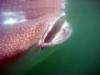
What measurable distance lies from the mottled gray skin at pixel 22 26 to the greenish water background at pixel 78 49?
0.56 feet

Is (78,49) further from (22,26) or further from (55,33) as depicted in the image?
(22,26)

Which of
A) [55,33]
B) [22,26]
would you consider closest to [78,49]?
[55,33]

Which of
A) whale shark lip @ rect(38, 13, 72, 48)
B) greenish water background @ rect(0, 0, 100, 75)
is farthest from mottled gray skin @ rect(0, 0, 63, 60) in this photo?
greenish water background @ rect(0, 0, 100, 75)

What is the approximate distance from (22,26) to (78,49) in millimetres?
484

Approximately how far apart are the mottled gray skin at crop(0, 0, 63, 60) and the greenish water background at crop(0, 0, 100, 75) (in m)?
0.17

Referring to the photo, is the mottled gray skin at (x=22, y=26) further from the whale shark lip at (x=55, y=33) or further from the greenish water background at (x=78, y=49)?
the greenish water background at (x=78, y=49)

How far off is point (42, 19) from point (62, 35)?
0.14 metres

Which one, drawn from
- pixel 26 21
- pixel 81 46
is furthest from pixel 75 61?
pixel 26 21

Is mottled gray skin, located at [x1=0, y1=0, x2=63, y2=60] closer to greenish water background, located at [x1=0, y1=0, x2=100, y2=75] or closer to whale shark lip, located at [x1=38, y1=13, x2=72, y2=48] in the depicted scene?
whale shark lip, located at [x1=38, y1=13, x2=72, y2=48]

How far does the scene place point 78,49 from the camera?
1135mm

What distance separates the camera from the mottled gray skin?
732mm

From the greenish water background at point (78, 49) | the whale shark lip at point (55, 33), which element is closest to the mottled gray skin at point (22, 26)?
the whale shark lip at point (55, 33)

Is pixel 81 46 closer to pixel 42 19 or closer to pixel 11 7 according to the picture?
pixel 42 19

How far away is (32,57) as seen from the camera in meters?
0.83
